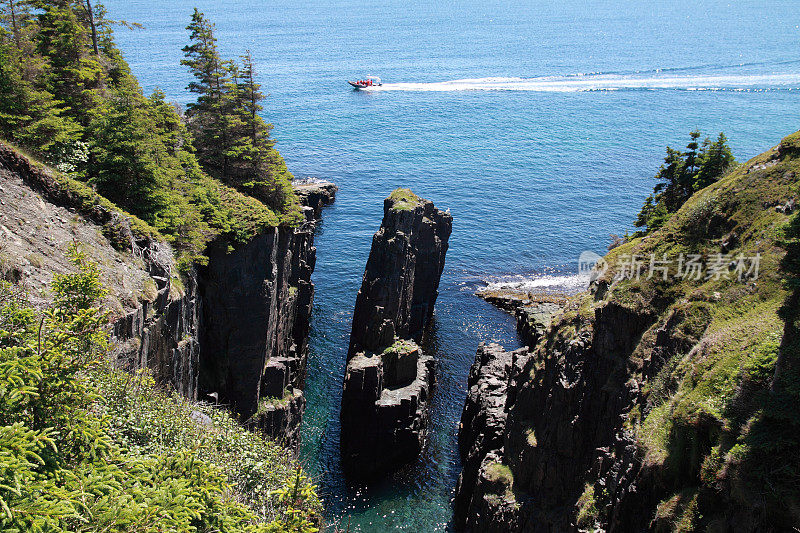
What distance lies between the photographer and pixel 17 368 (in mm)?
15070

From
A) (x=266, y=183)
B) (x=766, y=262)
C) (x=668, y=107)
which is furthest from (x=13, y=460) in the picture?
(x=668, y=107)

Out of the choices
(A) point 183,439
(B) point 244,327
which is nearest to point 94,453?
(A) point 183,439

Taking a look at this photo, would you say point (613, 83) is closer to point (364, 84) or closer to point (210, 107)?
point (364, 84)

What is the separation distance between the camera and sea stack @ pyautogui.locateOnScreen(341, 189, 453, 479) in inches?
1882

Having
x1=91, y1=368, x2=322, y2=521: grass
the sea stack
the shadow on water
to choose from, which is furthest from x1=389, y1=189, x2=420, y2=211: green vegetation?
x1=91, y1=368, x2=322, y2=521: grass

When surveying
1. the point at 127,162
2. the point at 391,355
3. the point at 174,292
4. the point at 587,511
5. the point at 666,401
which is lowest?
the point at 391,355

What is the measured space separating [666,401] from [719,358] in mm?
3249

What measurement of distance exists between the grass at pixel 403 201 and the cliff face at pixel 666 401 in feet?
84.0

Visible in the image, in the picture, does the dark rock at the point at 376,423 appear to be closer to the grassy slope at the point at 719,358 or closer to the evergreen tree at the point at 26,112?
the grassy slope at the point at 719,358

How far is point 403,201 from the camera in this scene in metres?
63.4

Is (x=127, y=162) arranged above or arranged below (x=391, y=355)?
above

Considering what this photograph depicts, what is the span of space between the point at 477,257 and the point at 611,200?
31906 millimetres

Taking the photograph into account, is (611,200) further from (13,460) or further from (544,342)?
(13,460)

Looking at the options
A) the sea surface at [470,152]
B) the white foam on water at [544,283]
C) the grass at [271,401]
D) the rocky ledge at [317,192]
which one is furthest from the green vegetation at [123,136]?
the rocky ledge at [317,192]
